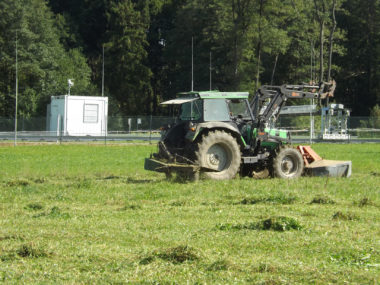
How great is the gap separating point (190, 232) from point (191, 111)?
28.5ft

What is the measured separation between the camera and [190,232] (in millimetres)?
9320

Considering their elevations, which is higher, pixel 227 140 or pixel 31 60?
pixel 31 60

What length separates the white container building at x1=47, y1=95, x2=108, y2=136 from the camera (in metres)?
49.4

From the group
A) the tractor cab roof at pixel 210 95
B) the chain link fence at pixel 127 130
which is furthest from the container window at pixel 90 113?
the tractor cab roof at pixel 210 95

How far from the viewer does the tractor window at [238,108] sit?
17703 millimetres

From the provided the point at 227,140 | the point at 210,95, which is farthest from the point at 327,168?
the point at 210,95

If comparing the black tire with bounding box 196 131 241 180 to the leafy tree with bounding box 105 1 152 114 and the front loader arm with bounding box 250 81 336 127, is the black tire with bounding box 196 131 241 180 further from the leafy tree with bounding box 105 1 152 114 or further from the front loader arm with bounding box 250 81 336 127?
the leafy tree with bounding box 105 1 152 114

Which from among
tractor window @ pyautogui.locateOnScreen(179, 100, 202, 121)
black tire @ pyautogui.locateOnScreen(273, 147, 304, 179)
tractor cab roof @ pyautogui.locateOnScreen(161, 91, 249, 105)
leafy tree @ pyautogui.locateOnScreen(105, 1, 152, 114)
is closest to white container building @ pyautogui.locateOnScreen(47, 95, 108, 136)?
leafy tree @ pyautogui.locateOnScreen(105, 1, 152, 114)

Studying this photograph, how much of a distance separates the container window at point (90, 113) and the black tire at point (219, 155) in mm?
34361

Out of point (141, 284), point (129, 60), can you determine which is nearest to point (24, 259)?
point (141, 284)

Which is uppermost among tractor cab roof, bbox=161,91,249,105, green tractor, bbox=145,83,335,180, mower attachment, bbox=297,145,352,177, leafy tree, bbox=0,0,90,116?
leafy tree, bbox=0,0,90,116

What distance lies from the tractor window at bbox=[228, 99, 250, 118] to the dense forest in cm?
4455

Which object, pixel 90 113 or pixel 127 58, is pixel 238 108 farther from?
→ pixel 127 58

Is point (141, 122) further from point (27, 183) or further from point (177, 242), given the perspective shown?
point (177, 242)
